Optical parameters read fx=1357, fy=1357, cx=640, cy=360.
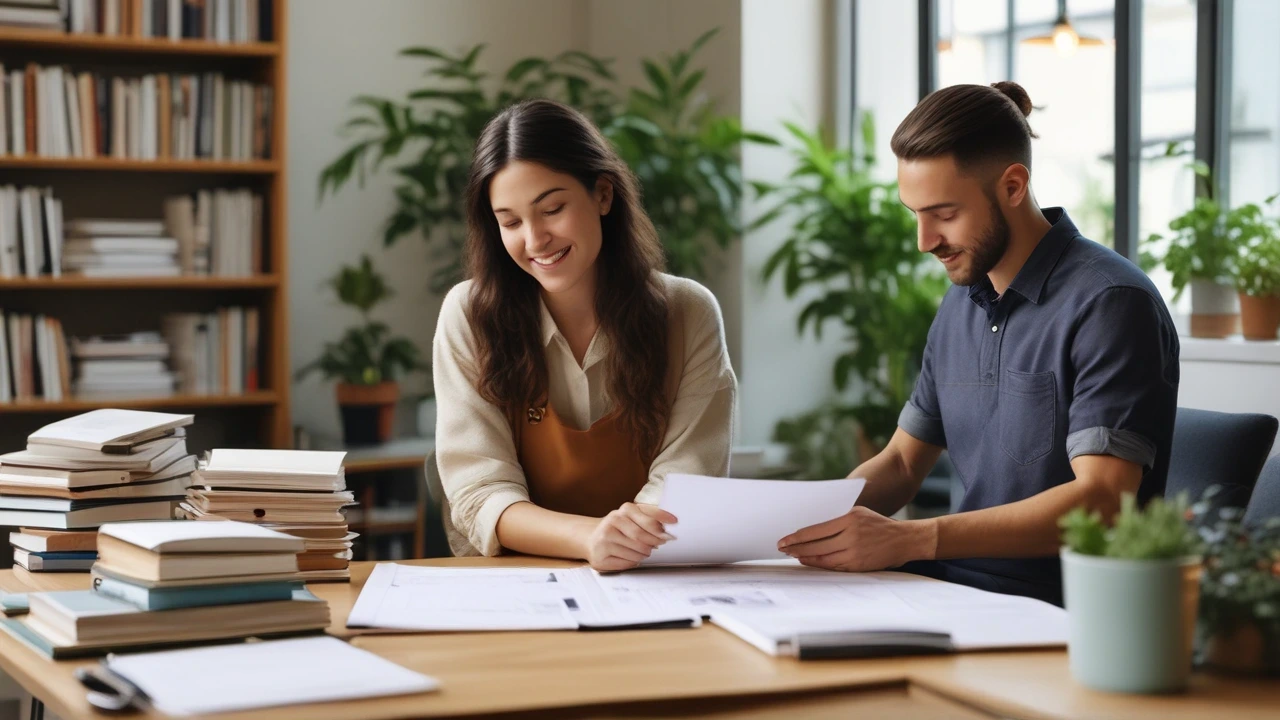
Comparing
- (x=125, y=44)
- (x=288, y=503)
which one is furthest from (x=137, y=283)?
(x=288, y=503)

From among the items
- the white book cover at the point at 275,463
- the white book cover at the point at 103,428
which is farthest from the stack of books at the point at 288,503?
the white book cover at the point at 103,428

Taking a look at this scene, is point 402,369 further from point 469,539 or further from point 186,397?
point 469,539

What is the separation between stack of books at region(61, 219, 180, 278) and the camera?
12.1 feet

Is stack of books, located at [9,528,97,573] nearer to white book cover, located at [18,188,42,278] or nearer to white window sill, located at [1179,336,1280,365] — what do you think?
white book cover, located at [18,188,42,278]

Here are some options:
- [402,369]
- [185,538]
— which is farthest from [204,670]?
[402,369]

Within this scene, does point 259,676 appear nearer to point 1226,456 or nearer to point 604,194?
point 604,194

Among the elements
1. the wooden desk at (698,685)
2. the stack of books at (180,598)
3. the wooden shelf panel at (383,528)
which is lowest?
the wooden shelf panel at (383,528)

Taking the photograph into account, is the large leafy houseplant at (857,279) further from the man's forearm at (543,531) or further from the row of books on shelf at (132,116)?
the man's forearm at (543,531)

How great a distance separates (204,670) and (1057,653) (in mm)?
775

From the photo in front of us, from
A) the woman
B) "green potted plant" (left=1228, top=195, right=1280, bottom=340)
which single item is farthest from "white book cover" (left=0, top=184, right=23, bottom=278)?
"green potted plant" (left=1228, top=195, right=1280, bottom=340)

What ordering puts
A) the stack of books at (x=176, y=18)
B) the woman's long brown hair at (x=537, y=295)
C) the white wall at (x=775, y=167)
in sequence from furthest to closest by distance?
the white wall at (x=775, y=167)
the stack of books at (x=176, y=18)
the woman's long brown hair at (x=537, y=295)

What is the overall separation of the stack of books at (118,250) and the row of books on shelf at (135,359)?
16cm

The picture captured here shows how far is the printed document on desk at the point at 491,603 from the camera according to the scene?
1.39 metres

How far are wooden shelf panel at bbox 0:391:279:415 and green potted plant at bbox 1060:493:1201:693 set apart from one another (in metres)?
3.08
